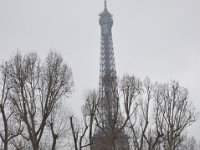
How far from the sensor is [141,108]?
28.3 m

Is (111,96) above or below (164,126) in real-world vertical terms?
above

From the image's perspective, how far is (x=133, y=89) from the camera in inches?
1051

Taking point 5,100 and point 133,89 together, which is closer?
point 5,100

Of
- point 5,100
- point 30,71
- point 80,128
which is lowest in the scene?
point 80,128

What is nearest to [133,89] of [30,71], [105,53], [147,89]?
[147,89]

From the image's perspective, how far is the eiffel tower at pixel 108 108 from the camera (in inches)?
1003

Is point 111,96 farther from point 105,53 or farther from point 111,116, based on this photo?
point 105,53

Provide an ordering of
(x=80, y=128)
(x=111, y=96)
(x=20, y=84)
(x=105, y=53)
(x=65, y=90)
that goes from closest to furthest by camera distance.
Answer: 1. (x=20, y=84)
2. (x=65, y=90)
3. (x=80, y=128)
4. (x=111, y=96)
5. (x=105, y=53)

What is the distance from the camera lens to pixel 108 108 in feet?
87.5

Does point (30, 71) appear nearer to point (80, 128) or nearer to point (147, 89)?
point (80, 128)

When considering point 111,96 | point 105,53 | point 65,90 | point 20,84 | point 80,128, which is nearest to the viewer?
point 20,84

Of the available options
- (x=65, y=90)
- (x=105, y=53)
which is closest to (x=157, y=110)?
(x=65, y=90)

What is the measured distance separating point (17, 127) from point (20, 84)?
401 centimetres

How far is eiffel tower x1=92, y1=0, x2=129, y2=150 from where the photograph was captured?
83.6 feet
